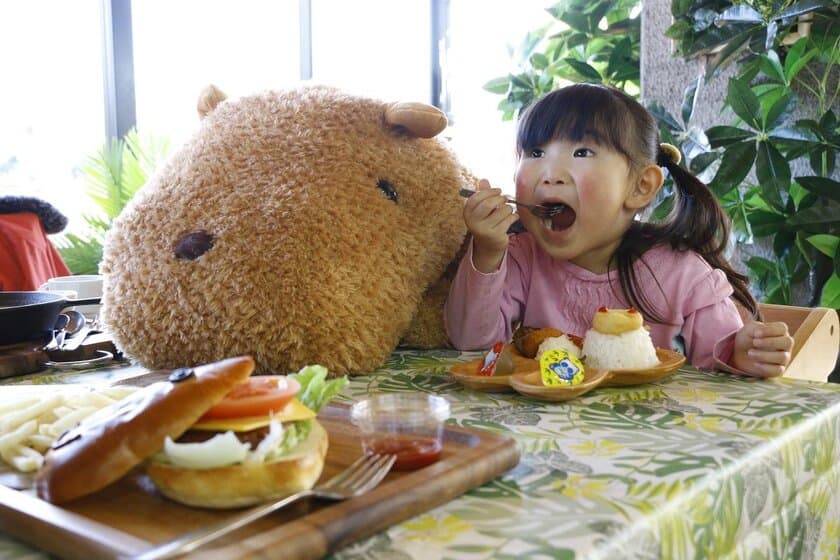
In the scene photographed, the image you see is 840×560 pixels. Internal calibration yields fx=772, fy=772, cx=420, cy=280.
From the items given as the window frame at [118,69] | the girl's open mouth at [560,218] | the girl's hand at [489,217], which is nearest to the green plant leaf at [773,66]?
the girl's open mouth at [560,218]

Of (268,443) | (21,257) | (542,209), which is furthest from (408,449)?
(21,257)

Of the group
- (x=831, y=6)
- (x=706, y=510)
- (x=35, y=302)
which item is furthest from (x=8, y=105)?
(x=706, y=510)

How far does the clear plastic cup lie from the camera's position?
63 centimetres

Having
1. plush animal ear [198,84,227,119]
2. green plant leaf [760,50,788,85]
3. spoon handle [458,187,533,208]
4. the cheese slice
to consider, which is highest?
green plant leaf [760,50,788,85]

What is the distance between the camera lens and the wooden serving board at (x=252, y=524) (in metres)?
0.48

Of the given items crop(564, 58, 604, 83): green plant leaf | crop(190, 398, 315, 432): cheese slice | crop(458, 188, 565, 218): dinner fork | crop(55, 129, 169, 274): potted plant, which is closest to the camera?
crop(190, 398, 315, 432): cheese slice

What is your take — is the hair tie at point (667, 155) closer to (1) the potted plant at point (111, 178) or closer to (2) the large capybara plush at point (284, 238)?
(2) the large capybara plush at point (284, 238)

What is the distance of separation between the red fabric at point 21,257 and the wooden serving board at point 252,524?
1456 millimetres

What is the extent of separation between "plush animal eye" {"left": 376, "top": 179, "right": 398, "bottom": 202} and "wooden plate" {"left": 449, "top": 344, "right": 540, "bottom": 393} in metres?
0.28

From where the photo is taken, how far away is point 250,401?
0.57 meters

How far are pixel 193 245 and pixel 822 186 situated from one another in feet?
5.59

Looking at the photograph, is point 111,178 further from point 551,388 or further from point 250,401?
point 250,401

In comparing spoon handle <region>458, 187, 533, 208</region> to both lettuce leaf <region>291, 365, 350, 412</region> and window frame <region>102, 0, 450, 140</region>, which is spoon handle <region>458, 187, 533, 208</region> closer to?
lettuce leaf <region>291, 365, 350, 412</region>

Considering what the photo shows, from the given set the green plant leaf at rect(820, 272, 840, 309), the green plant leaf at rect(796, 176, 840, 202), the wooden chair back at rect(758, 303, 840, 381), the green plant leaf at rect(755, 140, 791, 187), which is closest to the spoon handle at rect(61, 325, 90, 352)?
the wooden chair back at rect(758, 303, 840, 381)
